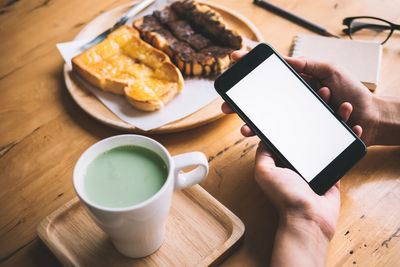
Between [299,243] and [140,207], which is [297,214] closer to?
[299,243]

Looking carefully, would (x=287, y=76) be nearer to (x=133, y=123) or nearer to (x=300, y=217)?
(x=300, y=217)

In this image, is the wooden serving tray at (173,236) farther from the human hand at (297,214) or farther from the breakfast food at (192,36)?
the breakfast food at (192,36)

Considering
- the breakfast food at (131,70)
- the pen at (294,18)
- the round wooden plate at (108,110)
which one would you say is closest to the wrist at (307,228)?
the round wooden plate at (108,110)

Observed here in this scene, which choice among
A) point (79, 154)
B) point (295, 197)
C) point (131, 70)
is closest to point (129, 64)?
point (131, 70)

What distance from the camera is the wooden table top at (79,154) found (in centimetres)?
70

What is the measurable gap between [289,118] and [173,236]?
1.23ft

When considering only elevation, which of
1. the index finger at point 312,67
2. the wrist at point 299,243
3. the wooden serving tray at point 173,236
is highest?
the index finger at point 312,67

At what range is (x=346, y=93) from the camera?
0.89m

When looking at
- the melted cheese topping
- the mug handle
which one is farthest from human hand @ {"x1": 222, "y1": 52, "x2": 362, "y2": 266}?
the melted cheese topping

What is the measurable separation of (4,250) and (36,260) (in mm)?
78

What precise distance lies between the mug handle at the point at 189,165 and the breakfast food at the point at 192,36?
56cm

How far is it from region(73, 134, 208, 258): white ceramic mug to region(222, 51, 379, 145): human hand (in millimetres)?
345

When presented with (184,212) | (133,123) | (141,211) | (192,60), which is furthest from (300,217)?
(192,60)

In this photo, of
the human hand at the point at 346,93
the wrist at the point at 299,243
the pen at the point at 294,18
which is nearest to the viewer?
the wrist at the point at 299,243
